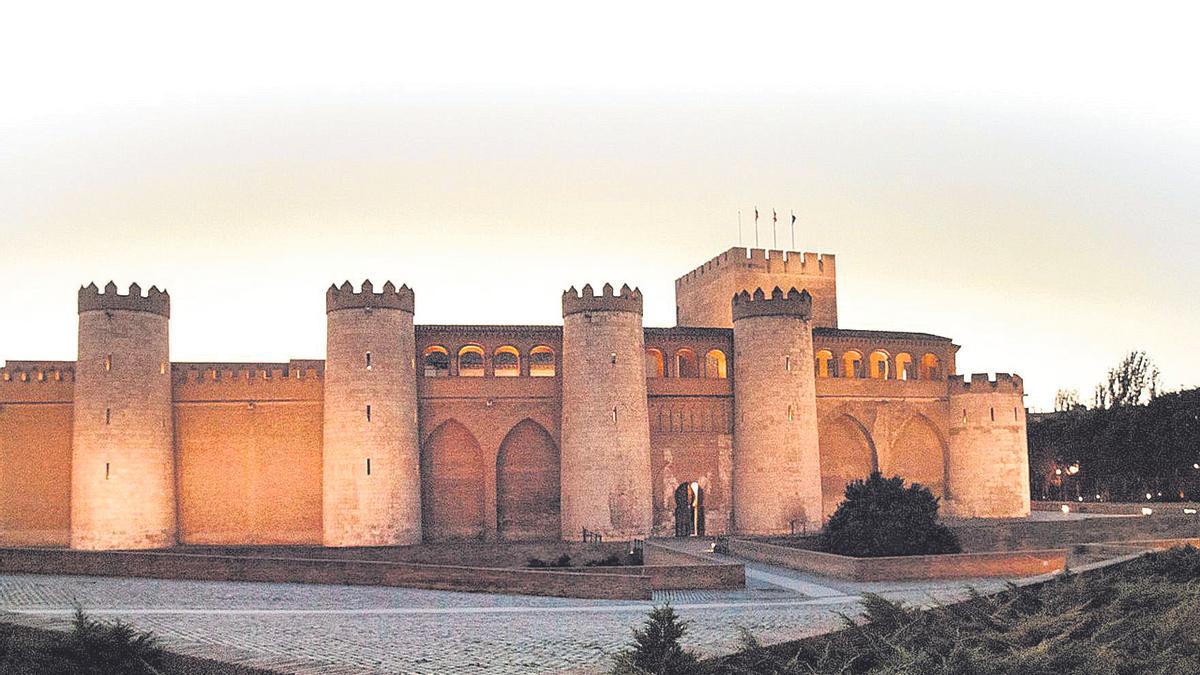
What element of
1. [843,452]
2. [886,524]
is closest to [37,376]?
[886,524]

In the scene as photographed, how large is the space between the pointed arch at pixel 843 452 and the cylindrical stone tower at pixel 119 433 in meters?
20.3

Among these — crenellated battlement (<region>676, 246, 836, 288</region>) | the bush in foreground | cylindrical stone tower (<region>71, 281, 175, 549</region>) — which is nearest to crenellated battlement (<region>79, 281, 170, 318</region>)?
cylindrical stone tower (<region>71, 281, 175, 549</region>)

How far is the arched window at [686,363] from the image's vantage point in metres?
38.1

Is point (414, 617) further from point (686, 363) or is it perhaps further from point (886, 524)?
point (686, 363)

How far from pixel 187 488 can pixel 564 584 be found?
60.5 ft

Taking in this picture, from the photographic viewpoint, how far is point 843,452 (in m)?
39.8

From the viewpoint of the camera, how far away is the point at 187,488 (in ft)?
115

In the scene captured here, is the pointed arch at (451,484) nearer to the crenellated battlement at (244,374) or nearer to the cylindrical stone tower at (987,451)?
the crenellated battlement at (244,374)

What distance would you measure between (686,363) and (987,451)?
35.6 ft

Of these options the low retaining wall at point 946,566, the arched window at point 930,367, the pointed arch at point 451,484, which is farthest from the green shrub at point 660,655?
the arched window at point 930,367

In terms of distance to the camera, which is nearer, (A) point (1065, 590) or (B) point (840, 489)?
(A) point (1065, 590)

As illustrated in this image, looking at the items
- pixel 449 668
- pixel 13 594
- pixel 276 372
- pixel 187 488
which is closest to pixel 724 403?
pixel 276 372

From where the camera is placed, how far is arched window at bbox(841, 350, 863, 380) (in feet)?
133

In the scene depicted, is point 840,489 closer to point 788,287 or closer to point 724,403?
point 724,403
